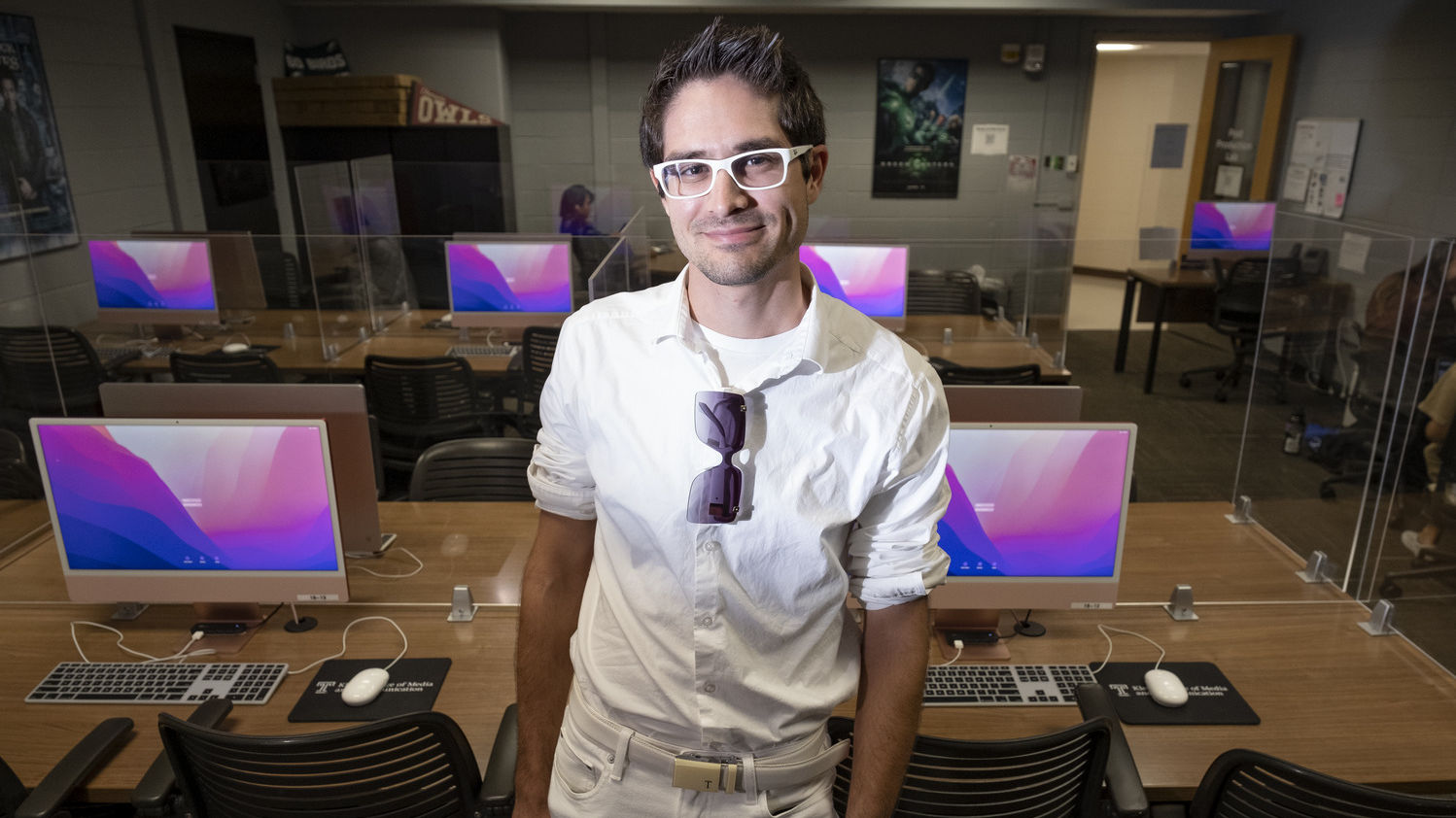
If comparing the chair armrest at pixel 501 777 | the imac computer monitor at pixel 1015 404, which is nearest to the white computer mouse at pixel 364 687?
the chair armrest at pixel 501 777

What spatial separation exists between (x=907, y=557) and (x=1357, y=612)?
5.33ft

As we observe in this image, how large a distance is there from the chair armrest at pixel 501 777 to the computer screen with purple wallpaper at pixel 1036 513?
3.06 ft

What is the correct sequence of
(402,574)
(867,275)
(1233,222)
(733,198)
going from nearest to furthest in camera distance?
(733,198)
(402,574)
(867,275)
(1233,222)

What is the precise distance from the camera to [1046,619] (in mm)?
2119

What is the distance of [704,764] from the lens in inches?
48.5

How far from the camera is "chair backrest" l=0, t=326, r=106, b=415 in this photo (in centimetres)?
361

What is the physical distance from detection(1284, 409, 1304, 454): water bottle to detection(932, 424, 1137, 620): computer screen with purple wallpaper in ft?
4.83

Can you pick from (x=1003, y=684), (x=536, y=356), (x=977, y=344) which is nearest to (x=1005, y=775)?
(x=1003, y=684)

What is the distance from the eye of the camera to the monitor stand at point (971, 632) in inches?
78.0

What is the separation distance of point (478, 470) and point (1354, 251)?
8.62ft

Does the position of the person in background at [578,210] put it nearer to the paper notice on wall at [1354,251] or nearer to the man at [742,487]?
the paper notice on wall at [1354,251]

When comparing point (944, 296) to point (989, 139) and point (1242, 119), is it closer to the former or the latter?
point (989, 139)

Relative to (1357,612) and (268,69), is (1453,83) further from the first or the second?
(268,69)

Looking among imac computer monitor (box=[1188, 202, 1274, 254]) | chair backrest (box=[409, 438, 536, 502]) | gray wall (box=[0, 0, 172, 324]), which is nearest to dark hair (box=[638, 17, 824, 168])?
chair backrest (box=[409, 438, 536, 502])
